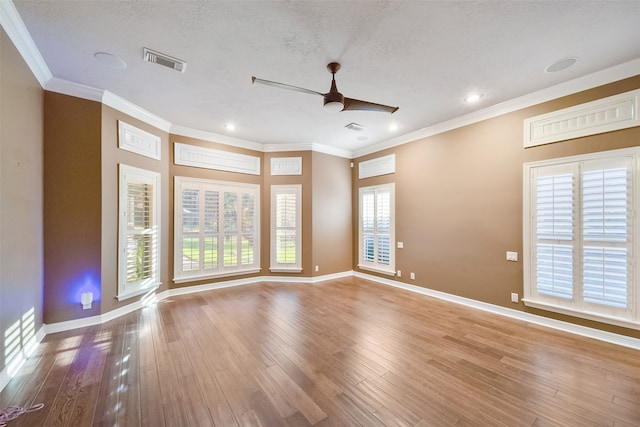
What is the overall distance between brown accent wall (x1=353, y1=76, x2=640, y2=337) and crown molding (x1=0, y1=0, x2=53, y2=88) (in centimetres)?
539

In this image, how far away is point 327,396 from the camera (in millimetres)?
1995

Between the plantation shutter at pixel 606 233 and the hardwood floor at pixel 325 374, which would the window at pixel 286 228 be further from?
the plantation shutter at pixel 606 233

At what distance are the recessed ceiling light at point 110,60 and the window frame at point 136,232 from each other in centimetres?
139

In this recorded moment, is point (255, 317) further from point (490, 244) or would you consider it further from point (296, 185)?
point (490, 244)

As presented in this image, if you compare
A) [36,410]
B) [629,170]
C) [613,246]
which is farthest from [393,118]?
[36,410]

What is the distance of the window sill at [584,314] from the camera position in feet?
9.07

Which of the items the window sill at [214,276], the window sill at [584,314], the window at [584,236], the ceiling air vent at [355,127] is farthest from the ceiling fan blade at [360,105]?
the window sill at [214,276]

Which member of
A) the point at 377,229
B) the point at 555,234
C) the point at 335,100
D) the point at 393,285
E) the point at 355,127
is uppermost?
the point at 355,127

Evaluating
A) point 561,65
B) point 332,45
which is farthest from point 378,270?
point 332,45

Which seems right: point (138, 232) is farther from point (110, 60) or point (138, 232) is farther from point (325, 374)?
point (325, 374)

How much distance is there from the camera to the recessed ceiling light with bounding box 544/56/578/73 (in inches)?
106

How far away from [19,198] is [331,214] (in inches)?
191

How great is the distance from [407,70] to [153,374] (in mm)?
4132

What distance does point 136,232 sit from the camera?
390 centimetres
